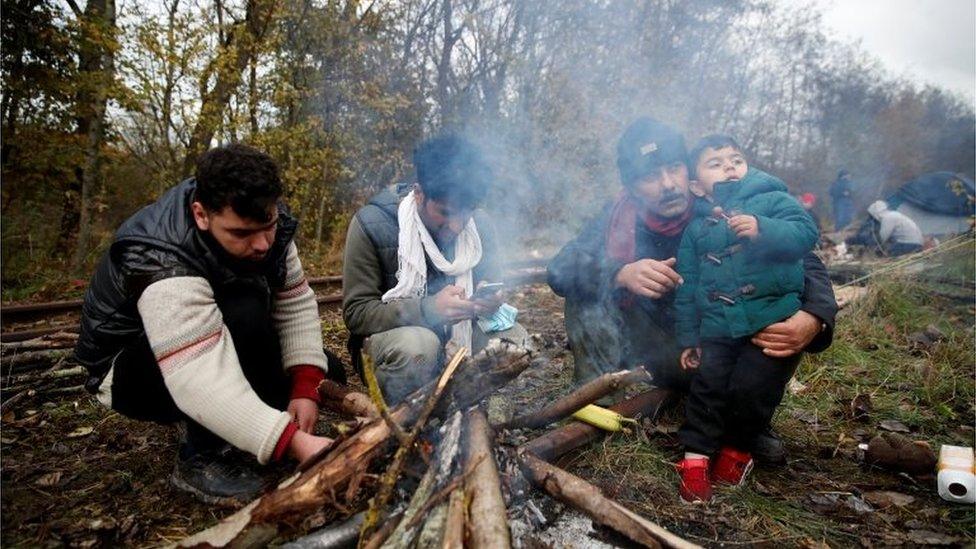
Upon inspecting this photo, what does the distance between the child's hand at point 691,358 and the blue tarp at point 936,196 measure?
996 cm

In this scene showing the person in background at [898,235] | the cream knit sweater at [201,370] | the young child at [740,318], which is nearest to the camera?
the cream knit sweater at [201,370]

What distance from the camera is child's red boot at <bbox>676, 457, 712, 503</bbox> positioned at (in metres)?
2.26

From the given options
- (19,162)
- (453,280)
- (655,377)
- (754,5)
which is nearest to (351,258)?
A: (453,280)

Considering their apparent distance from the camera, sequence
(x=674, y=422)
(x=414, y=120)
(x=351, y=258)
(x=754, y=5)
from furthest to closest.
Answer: (x=414, y=120) < (x=754, y=5) < (x=674, y=422) < (x=351, y=258)

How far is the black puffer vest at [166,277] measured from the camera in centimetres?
190

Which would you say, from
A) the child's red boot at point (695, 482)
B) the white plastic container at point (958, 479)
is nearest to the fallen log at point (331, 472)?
the child's red boot at point (695, 482)

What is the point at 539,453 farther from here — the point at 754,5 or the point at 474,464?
the point at 754,5

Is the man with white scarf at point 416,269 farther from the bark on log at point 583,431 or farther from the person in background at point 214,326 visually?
the bark on log at point 583,431

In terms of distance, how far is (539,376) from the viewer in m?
3.72

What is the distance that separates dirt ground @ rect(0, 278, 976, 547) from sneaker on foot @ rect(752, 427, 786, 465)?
0.15 ft

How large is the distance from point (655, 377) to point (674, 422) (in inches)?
10.6

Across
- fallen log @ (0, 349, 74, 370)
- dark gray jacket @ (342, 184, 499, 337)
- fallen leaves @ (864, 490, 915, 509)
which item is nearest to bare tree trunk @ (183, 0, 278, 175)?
fallen log @ (0, 349, 74, 370)

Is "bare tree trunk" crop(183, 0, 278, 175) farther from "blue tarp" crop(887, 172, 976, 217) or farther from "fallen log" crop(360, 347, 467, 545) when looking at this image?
"blue tarp" crop(887, 172, 976, 217)

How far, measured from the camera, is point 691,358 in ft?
8.85
